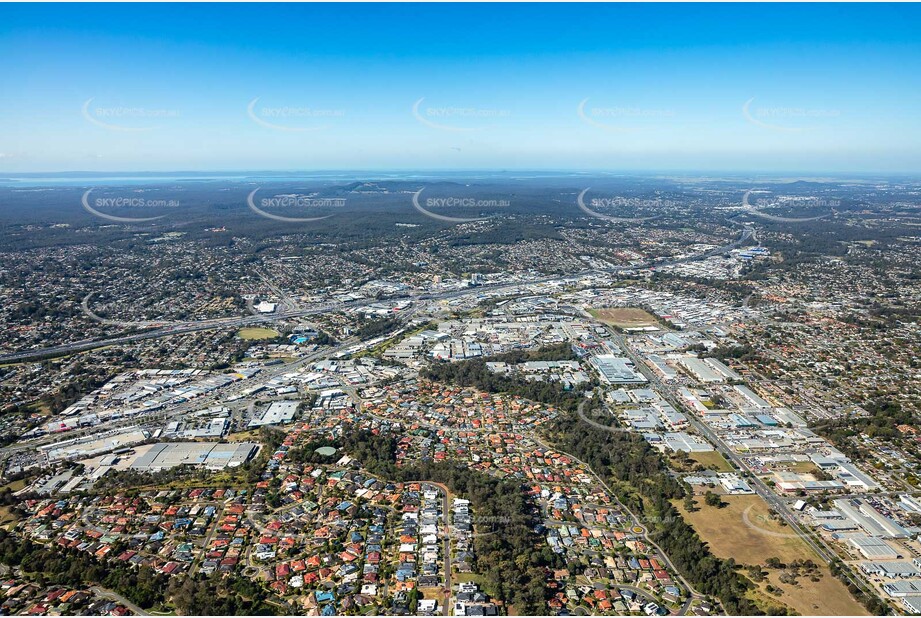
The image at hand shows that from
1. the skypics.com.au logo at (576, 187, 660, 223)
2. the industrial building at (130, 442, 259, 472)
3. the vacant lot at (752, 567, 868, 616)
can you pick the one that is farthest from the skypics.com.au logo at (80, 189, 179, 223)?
the vacant lot at (752, 567, 868, 616)

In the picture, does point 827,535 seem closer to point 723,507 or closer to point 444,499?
point 723,507

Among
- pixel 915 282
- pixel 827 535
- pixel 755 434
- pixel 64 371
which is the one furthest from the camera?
pixel 915 282

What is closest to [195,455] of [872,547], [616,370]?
[616,370]

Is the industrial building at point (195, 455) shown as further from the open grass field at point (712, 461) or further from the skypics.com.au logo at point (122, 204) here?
the skypics.com.au logo at point (122, 204)

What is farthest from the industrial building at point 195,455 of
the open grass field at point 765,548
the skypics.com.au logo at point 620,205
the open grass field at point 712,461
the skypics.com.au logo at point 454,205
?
the skypics.com.au logo at point 620,205

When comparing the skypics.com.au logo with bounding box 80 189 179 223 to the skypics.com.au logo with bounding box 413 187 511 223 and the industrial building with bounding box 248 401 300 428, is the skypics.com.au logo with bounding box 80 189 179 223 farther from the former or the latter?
the industrial building with bounding box 248 401 300 428

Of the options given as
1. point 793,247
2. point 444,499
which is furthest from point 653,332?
A: point 793,247

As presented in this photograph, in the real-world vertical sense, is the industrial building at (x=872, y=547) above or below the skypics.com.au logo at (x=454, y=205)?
below
